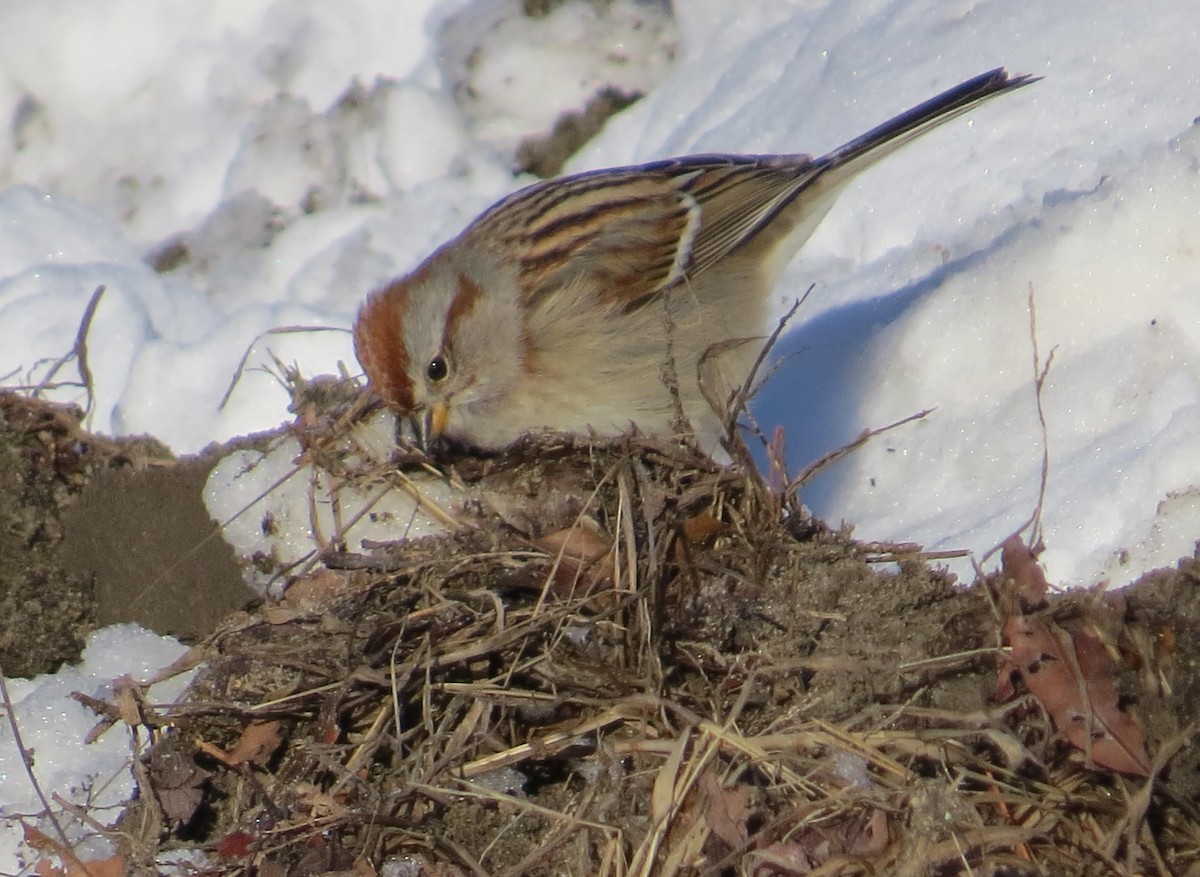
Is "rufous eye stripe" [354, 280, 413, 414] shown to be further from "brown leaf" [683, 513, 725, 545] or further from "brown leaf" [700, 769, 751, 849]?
"brown leaf" [700, 769, 751, 849]

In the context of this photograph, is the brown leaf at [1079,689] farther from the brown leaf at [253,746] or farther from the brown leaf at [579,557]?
the brown leaf at [253,746]

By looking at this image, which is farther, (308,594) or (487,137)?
(487,137)

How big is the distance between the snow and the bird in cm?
36

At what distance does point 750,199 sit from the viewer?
16.1 ft

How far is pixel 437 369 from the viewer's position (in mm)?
4203

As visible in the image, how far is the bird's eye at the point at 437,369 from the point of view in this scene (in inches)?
165

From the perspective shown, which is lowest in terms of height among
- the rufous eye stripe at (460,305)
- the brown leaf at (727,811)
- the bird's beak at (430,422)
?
the brown leaf at (727,811)

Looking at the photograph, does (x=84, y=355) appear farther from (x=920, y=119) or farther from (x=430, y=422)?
(x=920, y=119)

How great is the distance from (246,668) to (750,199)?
265cm

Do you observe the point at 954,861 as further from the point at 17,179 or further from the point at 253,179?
the point at 17,179

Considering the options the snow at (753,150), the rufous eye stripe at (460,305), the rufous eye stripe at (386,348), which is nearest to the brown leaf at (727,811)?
the snow at (753,150)

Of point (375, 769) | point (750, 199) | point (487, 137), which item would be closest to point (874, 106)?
point (750, 199)

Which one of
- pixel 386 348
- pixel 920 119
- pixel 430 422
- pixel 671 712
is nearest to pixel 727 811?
pixel 671 712

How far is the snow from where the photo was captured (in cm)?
402
